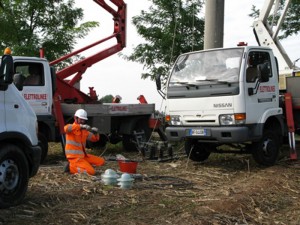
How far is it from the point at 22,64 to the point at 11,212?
5113 mm

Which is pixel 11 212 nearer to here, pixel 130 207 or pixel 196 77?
pixel 130 207

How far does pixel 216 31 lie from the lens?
13078 mm

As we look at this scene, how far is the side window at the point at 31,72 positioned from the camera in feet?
33.4

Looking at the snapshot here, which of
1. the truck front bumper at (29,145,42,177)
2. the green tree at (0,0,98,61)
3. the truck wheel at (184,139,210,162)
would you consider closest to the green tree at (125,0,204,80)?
the green tree at (0,0,98,61)

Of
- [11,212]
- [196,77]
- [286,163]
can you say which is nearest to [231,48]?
[196,77]

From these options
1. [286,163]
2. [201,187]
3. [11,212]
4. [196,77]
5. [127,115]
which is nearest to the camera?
[11,212]

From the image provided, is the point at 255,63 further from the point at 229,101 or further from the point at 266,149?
the point at 266,149

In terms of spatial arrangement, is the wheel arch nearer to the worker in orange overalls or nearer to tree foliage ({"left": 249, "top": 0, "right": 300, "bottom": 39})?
the worker in orange overalls

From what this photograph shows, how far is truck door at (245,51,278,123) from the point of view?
29.1 ft

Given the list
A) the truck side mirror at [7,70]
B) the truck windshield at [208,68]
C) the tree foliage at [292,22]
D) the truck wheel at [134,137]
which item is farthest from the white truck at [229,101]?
the tree foliage at [292,22]

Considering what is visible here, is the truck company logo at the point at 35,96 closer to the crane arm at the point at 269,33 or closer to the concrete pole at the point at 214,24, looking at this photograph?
the concrete pole at the point at 214,24

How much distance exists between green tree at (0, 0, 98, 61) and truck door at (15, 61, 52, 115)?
4317 millimetres

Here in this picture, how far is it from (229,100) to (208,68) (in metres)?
0.90

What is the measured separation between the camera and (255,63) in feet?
30.5
